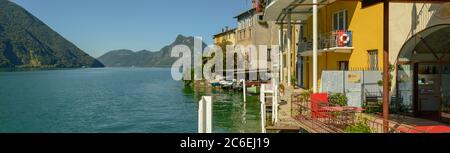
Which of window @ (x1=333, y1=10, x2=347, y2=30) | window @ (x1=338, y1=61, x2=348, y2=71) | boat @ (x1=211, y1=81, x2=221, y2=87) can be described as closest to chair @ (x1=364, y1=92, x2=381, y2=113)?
window @ (x1=338, y1=61, x2=348, y2=71)

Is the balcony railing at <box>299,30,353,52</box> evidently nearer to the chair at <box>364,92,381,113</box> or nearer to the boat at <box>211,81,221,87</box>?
the chair at <box>364,92,381,113</box>

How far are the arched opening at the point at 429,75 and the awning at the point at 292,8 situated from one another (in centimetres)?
918

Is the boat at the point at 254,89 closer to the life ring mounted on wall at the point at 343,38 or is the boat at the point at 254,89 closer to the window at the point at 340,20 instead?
the window at the point at 340,20

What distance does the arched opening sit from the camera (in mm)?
13078

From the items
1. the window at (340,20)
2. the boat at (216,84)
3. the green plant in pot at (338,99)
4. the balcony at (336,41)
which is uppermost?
the window at (340,20)

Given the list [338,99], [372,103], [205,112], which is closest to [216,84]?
[338,99]

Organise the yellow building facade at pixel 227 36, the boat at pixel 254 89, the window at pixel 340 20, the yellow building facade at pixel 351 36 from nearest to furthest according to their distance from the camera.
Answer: the yellow building facade at pixel 351 36
the window at pixel 340 20
the boat at pixel 254 89
the yellow building facade at pixel 227 36

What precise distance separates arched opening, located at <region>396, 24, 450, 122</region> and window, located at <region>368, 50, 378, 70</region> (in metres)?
3.92

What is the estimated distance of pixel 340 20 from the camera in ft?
73.7

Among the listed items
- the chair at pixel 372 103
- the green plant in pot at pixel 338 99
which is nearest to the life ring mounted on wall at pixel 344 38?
the chair at pixel 372 103

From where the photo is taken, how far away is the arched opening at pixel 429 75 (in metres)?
13.1

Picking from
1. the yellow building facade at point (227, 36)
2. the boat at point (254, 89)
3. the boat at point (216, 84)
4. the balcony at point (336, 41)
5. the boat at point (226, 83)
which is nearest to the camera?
the balcony at point (336, 41)

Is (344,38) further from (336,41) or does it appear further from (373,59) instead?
(373,59)
